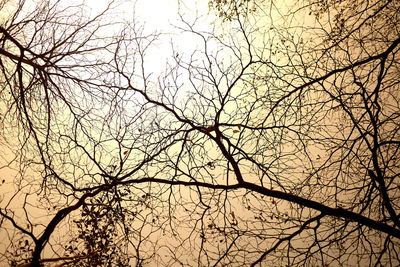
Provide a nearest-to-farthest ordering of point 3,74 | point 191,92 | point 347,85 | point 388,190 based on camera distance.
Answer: point 388,190 < point 347,85 < point 191,92 < point 3,74

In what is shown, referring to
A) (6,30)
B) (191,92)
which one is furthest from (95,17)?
(191,92)

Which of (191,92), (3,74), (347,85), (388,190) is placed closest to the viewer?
(388,190)

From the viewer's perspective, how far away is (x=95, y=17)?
12.8ft

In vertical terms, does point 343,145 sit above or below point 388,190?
above

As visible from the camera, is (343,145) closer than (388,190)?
No

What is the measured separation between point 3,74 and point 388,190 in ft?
17.0

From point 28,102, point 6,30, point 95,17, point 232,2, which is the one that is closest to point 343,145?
point 232,2

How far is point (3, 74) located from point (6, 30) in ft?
2.06

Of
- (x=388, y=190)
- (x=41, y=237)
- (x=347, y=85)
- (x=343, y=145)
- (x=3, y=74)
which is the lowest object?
(x=41, y=237)

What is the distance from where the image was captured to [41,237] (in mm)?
3328

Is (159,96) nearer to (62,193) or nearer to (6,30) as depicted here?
(62,193)

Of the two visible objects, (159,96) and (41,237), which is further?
(159,96)

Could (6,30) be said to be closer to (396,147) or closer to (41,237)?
(41,237)

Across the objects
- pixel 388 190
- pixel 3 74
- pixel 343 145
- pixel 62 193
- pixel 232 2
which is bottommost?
pixel 388 190
